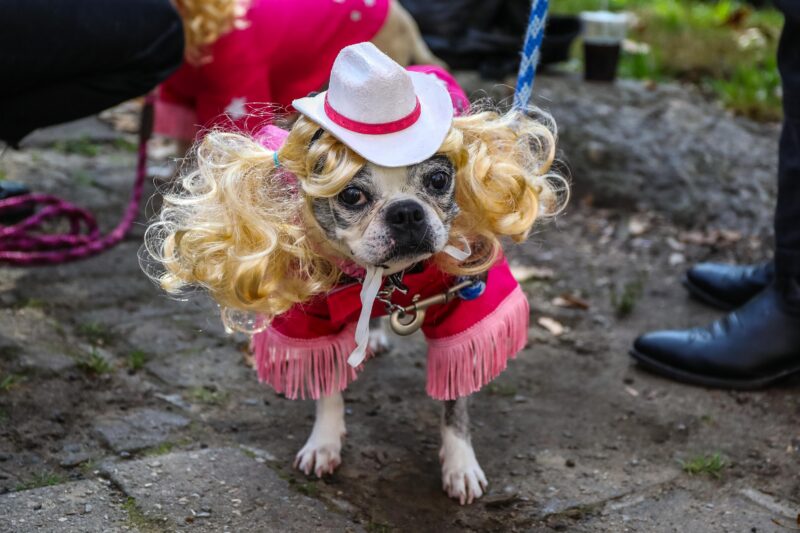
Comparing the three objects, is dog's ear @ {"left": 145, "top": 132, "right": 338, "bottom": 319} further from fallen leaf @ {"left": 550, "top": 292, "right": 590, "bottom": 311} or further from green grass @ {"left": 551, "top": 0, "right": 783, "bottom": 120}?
green grass @ {"left": 551, "top": 0, "right": 783, "bottom": 120}

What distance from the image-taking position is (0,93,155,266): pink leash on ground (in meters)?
3.25

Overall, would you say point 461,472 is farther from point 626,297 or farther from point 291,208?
point 626,297

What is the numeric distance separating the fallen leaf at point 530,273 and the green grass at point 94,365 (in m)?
1.54

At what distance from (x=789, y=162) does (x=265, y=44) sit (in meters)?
1.77

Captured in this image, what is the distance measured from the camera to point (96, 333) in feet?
9.36

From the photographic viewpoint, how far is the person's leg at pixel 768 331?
2.55 m

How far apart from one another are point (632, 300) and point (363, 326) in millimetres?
1540

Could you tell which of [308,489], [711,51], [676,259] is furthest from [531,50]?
[711,51]

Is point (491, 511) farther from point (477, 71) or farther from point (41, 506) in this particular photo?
point (477, 71)

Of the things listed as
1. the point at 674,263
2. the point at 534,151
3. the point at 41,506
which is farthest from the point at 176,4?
the point at 674,263

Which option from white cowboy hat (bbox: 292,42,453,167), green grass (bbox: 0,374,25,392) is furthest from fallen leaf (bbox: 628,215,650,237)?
green grass (bbox: 0,374,25,392)

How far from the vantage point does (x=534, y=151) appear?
218 centimetres

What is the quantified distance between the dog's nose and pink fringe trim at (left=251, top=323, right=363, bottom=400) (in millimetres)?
450

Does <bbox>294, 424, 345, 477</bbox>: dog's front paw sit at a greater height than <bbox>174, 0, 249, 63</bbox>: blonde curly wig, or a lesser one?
lesser
